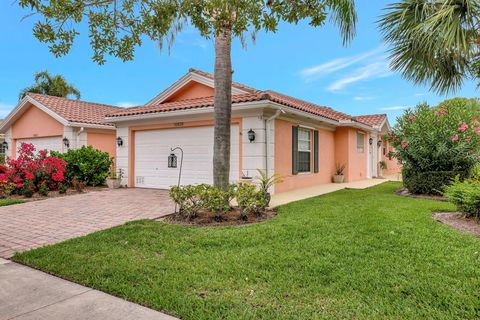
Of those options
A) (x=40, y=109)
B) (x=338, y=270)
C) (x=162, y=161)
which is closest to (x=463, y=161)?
(x=338, y=270)

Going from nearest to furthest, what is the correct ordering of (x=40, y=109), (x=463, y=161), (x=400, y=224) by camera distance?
(x=400, y=224) → (x=463, y=161) → (x=40, y=109)

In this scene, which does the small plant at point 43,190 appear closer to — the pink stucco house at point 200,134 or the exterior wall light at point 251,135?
the pink stucco house at point 200,134

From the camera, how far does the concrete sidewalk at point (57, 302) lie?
2.97 m

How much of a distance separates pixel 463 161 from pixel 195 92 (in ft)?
35.3

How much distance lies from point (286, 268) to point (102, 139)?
52.0 ft

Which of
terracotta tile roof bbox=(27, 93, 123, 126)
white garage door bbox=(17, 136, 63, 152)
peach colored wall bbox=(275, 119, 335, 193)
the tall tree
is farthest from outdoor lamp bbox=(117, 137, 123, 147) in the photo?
the tall tree

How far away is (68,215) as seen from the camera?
25.4ft

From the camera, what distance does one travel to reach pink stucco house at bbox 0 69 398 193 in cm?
1069

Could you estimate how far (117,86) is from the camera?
2212 centimetres

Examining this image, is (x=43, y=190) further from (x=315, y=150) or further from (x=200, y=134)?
(x=315, y=150)

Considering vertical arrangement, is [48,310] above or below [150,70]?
below

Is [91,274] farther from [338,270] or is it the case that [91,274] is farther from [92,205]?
[92,205]

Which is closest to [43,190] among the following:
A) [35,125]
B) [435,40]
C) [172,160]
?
[172,160]

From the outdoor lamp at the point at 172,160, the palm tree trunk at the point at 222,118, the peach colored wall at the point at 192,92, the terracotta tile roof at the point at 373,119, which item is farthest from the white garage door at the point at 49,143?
the terracotta tile roof at the point at 373,119
